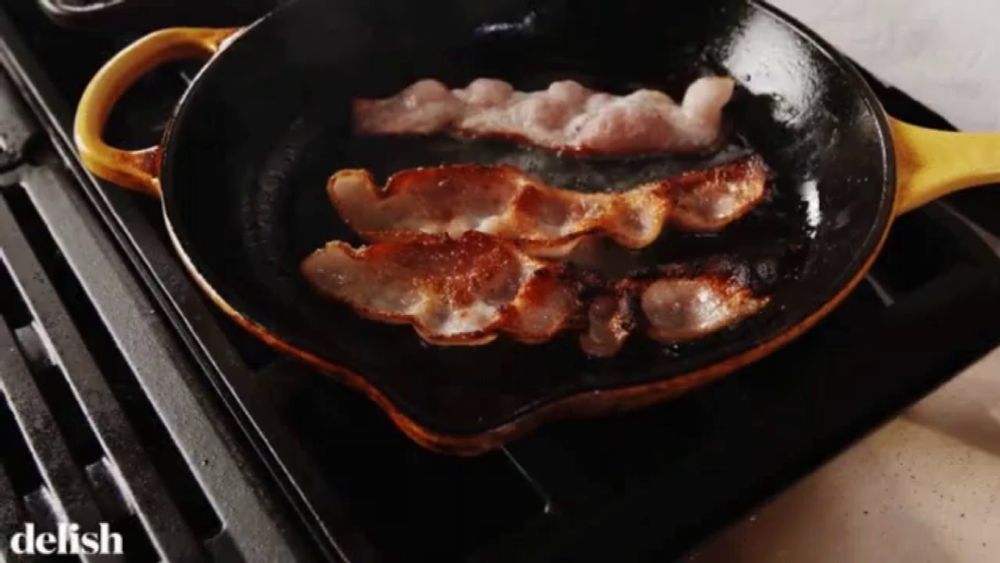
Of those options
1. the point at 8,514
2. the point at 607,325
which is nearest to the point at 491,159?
the point at 607,325

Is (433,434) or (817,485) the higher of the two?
(433,434)

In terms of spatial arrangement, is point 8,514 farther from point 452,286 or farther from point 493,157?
point 493,157

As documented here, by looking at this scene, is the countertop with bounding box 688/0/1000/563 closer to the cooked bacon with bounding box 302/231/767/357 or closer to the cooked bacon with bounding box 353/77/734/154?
the cooked bacon with bounding box 302/231/767/357

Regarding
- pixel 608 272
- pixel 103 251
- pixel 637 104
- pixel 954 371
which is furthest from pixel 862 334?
pixel 103 251

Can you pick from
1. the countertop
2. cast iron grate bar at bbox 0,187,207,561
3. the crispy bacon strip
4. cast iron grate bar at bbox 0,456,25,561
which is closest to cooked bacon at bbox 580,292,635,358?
the crispy bacon strip

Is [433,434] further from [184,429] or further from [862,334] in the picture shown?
[862,334]

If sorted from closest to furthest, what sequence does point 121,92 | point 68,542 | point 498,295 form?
point 68,542 → point 498,295 → point 121,92
